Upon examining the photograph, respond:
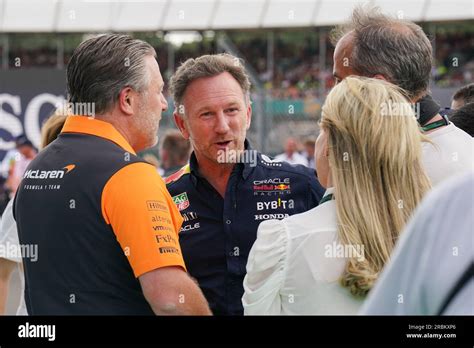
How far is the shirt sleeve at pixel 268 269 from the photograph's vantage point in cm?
215

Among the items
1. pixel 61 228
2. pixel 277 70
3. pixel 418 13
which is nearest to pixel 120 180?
pixel 61 228

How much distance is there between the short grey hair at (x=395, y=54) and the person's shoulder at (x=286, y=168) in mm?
469

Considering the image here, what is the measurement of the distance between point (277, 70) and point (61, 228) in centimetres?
2942

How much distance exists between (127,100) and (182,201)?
0.72 m

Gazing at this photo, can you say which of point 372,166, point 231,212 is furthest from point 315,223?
point 231,212

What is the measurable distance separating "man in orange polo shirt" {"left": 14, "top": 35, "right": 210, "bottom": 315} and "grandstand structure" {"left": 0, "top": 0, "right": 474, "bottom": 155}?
348 inches

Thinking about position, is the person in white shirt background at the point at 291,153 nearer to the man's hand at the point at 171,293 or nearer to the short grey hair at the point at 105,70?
the short grey hair at the point at 105,70

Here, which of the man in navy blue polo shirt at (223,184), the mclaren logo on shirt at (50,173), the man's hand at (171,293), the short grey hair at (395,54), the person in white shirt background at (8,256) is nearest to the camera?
the man's hand at (171,293)

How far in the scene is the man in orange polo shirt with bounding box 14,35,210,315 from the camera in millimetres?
2320

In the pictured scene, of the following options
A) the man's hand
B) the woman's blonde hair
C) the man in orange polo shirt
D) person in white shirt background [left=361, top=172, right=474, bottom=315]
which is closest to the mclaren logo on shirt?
the man in orange polo shirt

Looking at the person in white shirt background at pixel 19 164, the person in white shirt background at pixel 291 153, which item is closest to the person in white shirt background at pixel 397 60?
the person in white shirt background at pixel 19 164

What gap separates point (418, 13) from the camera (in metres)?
21.5

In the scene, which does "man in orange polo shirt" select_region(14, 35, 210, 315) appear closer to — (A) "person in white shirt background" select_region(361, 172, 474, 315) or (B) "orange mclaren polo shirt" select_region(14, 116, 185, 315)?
(B) "orange mclaren polo shirt" select_region(14, 116, 185, 315)

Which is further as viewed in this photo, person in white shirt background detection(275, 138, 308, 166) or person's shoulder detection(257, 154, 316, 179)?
person in white shirt background detection(275, 138, 308, 166)
